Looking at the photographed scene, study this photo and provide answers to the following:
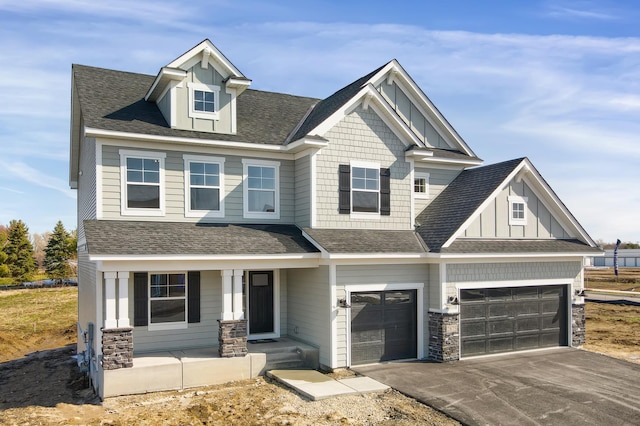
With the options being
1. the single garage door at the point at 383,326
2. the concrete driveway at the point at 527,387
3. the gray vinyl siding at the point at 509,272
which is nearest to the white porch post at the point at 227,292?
the single garage door at the point at 383,326

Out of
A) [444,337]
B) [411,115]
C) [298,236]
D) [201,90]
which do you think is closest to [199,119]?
[201,90]

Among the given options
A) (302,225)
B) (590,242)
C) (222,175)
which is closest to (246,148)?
(222,175)

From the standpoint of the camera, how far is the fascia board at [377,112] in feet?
48.4

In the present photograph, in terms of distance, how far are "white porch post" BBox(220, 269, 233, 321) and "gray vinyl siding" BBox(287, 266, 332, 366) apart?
2.37m

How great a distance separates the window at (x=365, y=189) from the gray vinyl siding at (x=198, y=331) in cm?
447

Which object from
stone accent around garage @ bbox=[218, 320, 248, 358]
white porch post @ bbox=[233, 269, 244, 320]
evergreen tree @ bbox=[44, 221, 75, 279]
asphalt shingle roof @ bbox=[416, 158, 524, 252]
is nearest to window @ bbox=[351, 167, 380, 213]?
asphalt shingle roof @ bbox=[416, 158, 524, 252]

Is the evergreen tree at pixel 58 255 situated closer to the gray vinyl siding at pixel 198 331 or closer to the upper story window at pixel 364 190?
the gray vinyl siding at pixel 198 331

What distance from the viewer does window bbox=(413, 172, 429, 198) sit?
17172 millimetres

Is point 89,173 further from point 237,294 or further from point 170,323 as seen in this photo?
point 237,294

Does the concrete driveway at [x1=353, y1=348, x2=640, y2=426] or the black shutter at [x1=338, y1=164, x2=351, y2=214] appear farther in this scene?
the black shutter at [x1=338, y1=164, x2=351, y2=214]

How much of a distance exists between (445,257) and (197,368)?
22.7 ft

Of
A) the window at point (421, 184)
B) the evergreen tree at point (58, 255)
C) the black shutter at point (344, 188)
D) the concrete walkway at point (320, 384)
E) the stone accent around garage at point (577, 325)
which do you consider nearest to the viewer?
the concrete walkway at point (320, 384)

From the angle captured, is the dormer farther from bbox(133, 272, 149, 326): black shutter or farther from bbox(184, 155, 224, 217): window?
bbox(133, 272, 149, 326): black shutter

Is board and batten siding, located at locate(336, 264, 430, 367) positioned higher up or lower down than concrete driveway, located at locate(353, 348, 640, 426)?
higher up
